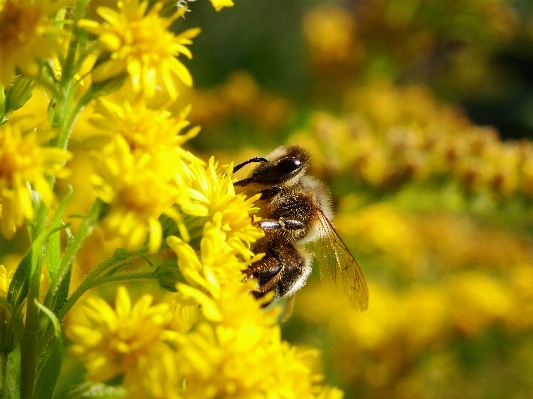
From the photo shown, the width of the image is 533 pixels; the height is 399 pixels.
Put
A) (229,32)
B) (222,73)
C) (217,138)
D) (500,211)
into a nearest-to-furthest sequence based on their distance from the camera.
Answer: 1. (500,211)
2. (217,138)
3. (222,73)
4. (229,32)

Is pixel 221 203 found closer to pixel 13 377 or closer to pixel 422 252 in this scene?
pixel 13 377

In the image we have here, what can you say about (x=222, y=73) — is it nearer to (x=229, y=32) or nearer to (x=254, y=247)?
(x=229, y=32)

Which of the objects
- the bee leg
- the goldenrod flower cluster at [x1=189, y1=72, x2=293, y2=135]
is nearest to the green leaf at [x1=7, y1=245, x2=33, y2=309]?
the bee leg

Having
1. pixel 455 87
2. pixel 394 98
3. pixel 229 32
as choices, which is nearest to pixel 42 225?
pixel 394 98

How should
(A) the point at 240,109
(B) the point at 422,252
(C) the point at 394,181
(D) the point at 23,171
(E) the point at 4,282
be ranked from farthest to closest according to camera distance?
(B) the point at 422,252 → (A) the point at 240,109 → (C) the point at 394,181 → (E) the point at 4,282 → (D) the point at 23,171

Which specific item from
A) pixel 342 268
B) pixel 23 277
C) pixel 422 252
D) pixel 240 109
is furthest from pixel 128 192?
pixel 422 252

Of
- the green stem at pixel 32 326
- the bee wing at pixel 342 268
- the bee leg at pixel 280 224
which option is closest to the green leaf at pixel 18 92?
the green stem at pixel 32 326

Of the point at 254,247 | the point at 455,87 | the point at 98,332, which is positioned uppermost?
the point at 98,332

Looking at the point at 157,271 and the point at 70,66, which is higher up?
the point at 70,66
